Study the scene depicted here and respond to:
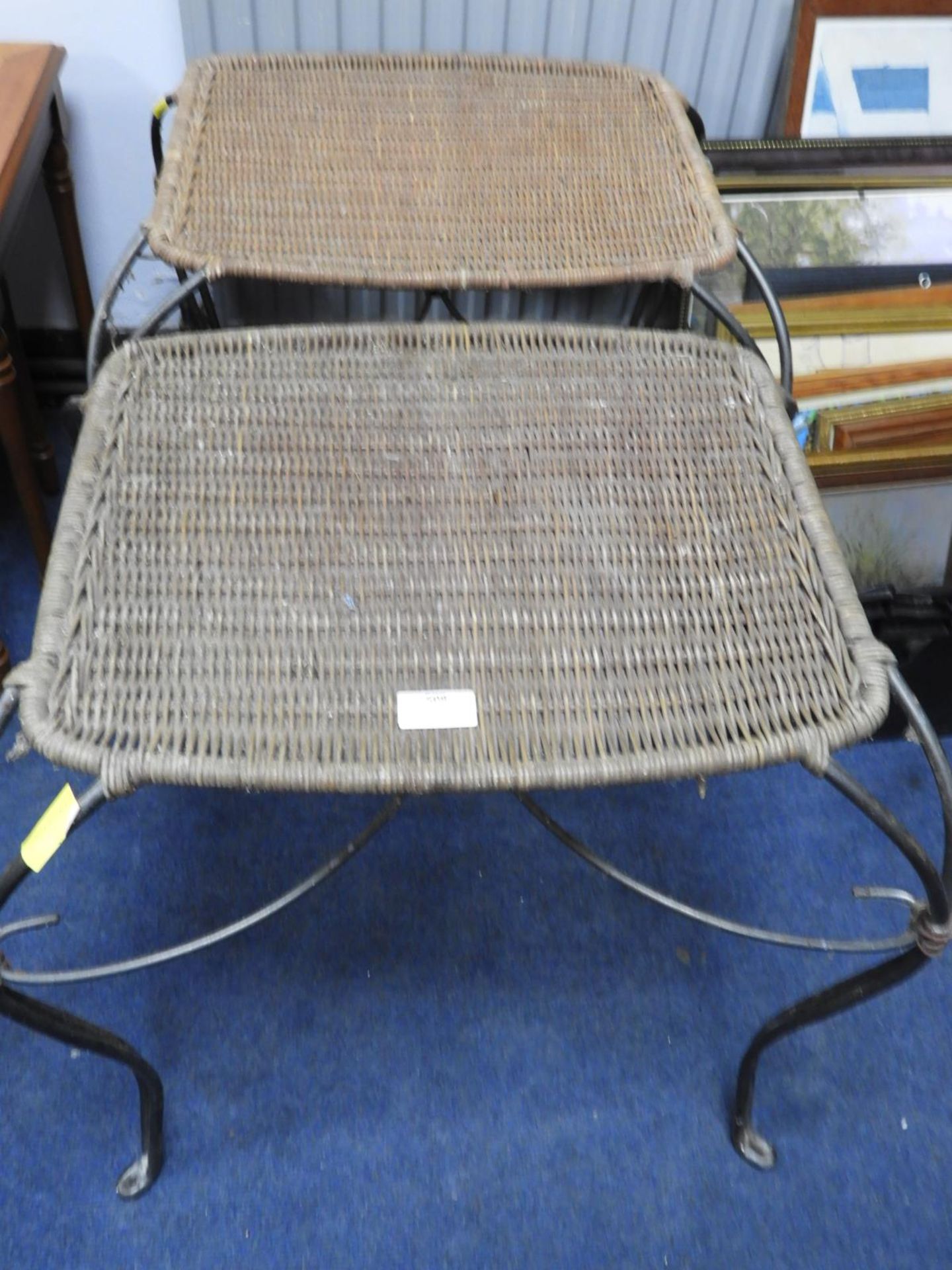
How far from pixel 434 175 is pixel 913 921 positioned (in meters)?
0.66

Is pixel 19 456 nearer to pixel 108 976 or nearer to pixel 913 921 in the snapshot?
pixel 108 976

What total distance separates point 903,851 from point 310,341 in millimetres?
538

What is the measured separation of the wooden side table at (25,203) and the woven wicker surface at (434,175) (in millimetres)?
193

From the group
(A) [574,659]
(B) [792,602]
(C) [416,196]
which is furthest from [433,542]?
(C) [416,196]

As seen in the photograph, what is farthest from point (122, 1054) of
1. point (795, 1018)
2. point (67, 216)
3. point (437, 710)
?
point (67, 216)

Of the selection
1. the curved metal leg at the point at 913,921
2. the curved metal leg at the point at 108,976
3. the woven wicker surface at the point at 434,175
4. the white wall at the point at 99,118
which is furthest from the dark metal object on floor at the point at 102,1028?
the white wall at the point at 99,118

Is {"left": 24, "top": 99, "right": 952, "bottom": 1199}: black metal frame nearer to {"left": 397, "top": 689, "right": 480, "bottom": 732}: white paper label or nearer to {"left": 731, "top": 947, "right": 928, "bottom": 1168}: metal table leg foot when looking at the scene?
{"left": 731, "top": 947, "right": 928, "bottom": 1168}: metal table leg foot

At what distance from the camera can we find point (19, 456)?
1020mm

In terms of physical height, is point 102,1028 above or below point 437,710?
below

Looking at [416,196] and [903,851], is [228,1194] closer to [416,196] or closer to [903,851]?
[903,851]

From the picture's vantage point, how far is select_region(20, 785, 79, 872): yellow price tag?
55 cm

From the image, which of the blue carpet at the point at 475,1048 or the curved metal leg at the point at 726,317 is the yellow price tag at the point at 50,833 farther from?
the curved metal leg at the point at 726,317

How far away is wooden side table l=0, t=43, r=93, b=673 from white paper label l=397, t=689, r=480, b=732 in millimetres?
598

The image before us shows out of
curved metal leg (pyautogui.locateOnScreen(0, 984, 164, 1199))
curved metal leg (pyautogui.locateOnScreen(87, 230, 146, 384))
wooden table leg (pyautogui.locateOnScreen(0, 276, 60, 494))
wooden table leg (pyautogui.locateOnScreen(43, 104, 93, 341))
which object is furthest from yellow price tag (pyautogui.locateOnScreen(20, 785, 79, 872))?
wooden table leg (pyautogui.locateOnScreen(43, 104, 93, 341))
